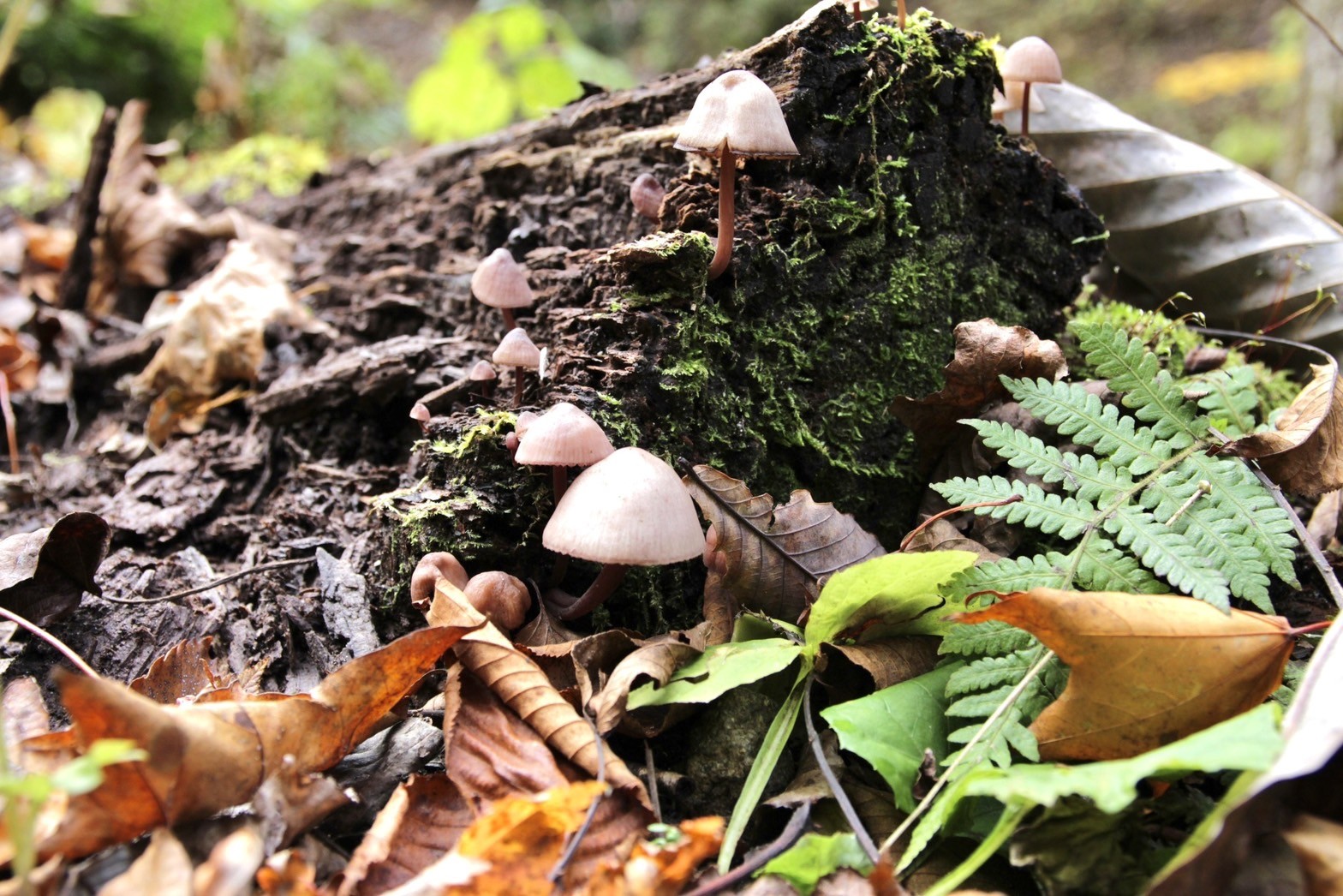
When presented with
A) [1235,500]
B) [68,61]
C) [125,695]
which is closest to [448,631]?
[125,695]

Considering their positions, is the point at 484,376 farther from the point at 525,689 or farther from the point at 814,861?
the point at 814,861

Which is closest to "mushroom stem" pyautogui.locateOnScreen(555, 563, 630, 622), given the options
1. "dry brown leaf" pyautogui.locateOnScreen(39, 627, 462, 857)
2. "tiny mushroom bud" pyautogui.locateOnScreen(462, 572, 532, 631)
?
"tiny mushroom bud" pyautogui.locateOnScreen(462, 572, 532, 631)

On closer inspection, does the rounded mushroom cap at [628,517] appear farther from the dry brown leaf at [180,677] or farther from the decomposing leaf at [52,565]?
the decomposing leaf at [52,565]

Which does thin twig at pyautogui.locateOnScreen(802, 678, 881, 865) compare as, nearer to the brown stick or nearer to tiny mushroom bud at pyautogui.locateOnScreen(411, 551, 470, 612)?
tiny mushroom bud at pyautogui.locateOnScreen(411, 551, 470, 612)

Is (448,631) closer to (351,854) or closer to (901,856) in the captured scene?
(351,854)

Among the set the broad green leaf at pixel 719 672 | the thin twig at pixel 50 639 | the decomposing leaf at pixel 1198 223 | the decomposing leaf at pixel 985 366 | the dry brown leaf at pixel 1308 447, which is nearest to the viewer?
the broad green leaf at pixel 719 672

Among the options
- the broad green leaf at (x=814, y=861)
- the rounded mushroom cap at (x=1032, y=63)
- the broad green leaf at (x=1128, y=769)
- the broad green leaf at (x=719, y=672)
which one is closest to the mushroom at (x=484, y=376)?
the broad green leaf at (x=719, y=672)
